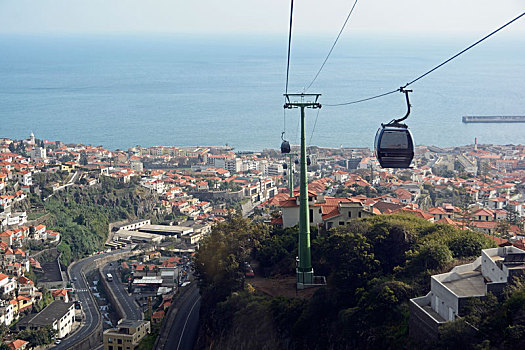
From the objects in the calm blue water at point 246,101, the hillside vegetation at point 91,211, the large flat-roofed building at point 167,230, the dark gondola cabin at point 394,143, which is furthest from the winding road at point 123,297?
the calm blue water at point 246,101

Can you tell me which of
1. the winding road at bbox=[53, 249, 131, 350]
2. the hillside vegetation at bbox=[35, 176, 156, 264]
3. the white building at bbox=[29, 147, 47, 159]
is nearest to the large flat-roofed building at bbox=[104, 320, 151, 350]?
the winding road at bbox=[53, 249, 131, 350]

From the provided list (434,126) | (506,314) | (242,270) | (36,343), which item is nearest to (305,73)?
(434,126)

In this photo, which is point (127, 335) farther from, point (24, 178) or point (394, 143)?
point (24, 178)

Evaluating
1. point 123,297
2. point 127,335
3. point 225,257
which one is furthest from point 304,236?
point 123,297

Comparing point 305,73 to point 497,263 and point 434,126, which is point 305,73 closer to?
point 434,126

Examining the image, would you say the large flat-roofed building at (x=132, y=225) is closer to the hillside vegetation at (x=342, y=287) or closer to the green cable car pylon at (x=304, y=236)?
the hillside vegetation at (x=342, y=287)

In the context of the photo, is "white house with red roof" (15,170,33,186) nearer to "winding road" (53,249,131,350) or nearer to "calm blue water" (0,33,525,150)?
"winding road" (53,249,131,350)
